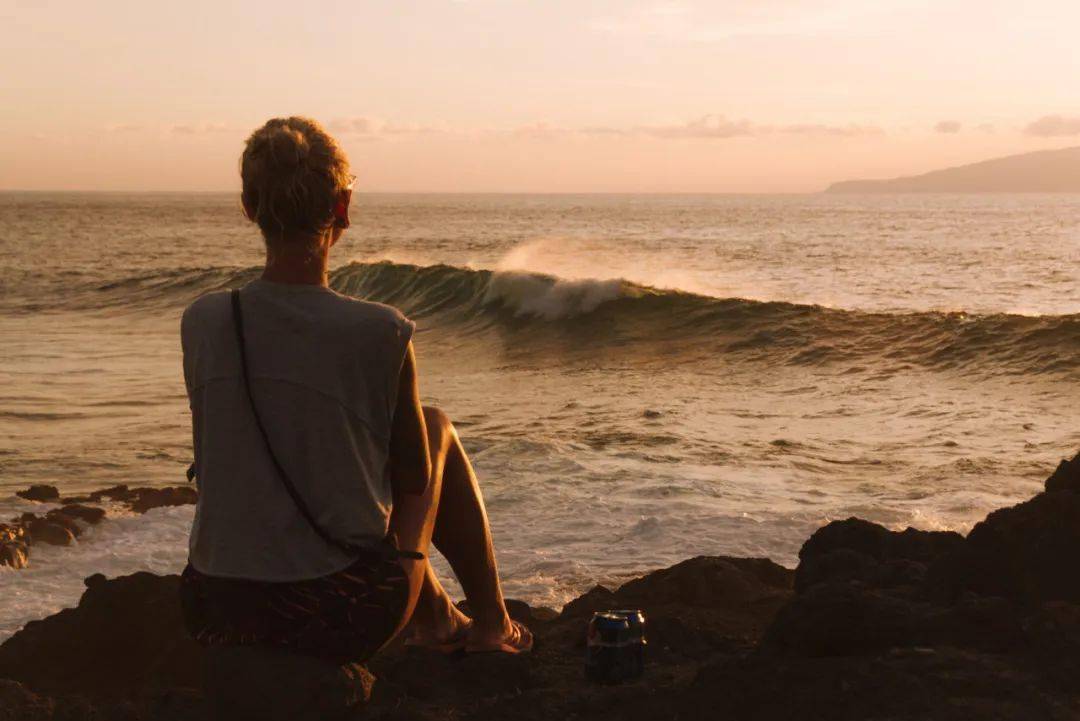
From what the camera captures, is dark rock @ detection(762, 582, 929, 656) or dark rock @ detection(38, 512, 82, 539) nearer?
dark rock @ detection(762, 582, 929, 656)

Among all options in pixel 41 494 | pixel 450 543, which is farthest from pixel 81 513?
pixel 450 543

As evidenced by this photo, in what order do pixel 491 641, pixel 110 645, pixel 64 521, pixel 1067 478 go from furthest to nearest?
pixel 64 521
pixel 110 645
pixel 1067 478
pixel 491 641

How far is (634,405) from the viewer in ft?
41.0

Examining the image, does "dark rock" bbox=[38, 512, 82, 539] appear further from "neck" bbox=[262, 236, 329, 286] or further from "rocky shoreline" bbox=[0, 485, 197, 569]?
Answer: "neck" bbox=[262, 236, 329, 286]

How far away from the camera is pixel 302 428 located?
3.04 meters

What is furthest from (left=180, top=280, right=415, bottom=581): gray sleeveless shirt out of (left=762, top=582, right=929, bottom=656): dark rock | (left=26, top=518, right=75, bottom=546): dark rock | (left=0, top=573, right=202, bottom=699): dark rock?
(left=26, top=518, right=75, bottom=546): dark rock

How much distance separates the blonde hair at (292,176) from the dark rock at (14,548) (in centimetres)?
429

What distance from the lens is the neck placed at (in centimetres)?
307

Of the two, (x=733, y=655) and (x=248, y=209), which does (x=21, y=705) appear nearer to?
(x=248, y=209)

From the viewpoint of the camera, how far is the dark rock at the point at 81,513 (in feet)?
24.7

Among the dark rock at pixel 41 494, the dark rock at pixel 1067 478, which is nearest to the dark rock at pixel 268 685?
the dark rock at pixel 1067 478

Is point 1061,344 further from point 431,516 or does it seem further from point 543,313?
point 431,516

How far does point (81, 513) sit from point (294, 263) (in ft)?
16.9

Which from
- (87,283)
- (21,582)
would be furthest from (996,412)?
(87,283)
